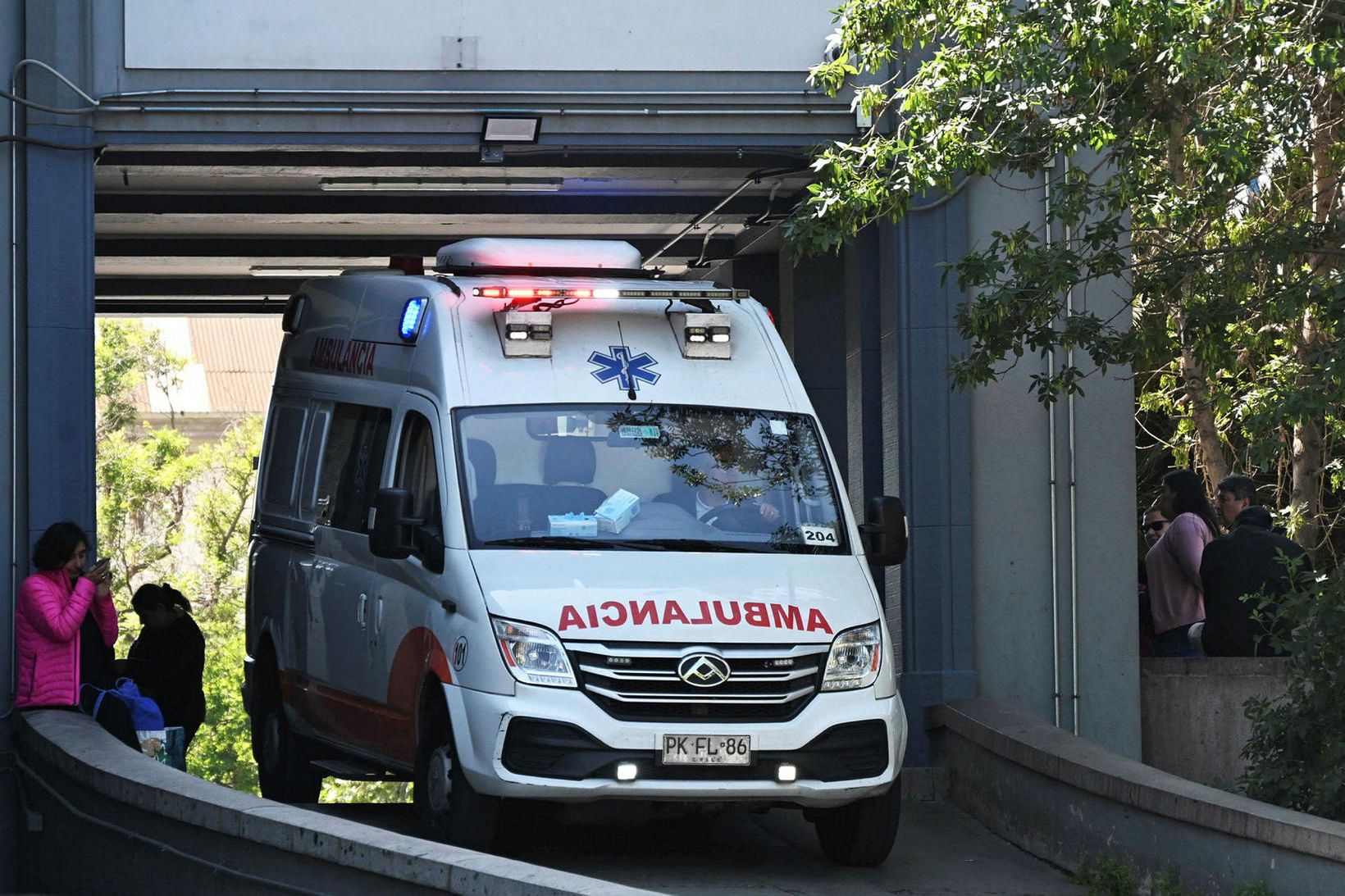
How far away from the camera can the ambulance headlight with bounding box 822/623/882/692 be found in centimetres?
877

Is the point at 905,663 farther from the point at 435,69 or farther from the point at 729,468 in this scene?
the point at 435,69

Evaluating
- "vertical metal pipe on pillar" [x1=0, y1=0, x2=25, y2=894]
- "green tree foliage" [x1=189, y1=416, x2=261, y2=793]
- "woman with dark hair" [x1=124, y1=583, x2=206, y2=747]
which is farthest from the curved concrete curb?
"green tree foliage" [x1=189, y1=416, x2=261, y2=793]

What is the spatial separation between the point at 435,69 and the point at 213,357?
66022 mm

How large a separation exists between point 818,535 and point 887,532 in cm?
49

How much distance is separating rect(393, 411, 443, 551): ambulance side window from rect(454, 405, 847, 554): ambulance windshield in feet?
0.76

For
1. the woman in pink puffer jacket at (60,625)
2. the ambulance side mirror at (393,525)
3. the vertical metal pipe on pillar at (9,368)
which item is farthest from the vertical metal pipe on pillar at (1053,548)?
the vertical metal pipe on pillar at (9,368)

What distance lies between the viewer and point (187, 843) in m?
8.34

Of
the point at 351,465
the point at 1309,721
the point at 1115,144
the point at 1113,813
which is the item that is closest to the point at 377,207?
the point at 351,465

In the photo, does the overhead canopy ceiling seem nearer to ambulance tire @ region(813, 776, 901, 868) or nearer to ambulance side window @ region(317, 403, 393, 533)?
ambulance side window @ region(317, 403, 393, 533)

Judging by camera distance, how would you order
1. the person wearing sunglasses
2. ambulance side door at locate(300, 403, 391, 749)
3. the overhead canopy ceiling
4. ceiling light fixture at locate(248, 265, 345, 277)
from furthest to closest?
ceiling light fixture at locate(248, 265, 345, 277)
the person wearing sunglasses
the overhead canopy ceiling
ambulance side door at locate(300, 403, 391, 749)

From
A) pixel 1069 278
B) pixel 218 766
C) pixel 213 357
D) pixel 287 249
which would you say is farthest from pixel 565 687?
pixel 213 357

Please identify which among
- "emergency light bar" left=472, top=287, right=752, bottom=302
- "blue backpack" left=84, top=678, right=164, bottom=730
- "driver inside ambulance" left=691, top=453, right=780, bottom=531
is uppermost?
"emergency light bar" left=472, top=287, right=752, bottom=302

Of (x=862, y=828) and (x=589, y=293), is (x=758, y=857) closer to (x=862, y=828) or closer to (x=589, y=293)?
(x=862, y=828)

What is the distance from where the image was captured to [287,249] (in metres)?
18.7
